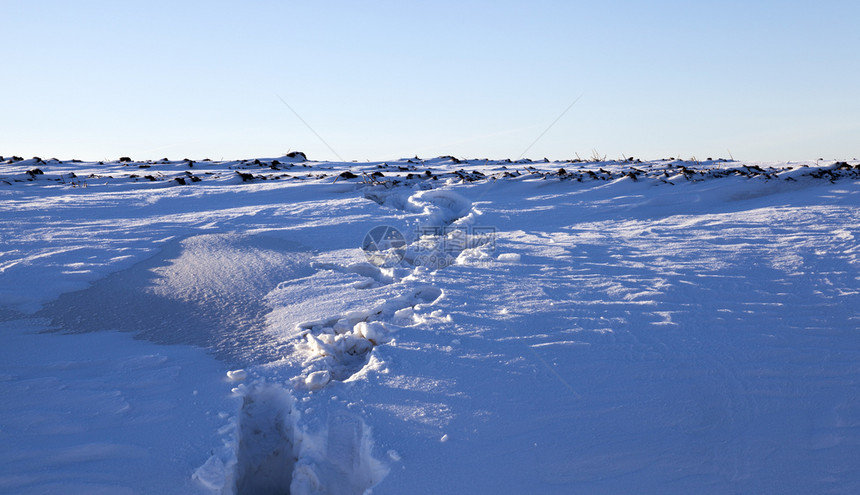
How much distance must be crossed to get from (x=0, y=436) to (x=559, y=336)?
2.31 metres

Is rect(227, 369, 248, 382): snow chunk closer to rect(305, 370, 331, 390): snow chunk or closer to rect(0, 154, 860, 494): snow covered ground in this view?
rect(0, 154, 860, 494): snow covered ground

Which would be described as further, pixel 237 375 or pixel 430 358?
pixel 430 358

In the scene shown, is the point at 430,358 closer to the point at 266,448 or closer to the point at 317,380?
the point at 317,380

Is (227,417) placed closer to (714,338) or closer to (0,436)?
(0,436)

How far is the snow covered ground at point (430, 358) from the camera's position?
195cm

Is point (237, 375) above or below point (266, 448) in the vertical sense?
above

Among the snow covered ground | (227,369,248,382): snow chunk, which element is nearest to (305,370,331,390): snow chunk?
the snow covered ground

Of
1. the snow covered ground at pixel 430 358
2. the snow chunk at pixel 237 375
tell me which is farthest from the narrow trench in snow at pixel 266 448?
the snow chunk at pixel 237 375

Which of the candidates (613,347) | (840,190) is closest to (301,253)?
(613,347)

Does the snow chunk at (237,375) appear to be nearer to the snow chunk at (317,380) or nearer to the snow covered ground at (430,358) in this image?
the snow covered ground at (430,358)

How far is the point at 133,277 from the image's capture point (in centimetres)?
363

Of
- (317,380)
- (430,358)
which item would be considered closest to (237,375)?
(317,380)

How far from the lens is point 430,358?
2.52 metres

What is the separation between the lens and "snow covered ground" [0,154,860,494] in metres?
1.95
